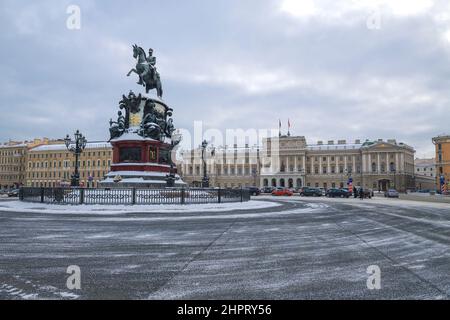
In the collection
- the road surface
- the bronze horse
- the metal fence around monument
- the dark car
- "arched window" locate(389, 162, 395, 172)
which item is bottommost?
the dark car

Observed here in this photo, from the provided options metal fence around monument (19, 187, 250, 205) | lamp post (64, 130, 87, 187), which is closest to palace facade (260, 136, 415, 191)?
lamp post (64, 130, 87, 187)

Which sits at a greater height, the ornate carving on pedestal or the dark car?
the ornate carving on pedestal

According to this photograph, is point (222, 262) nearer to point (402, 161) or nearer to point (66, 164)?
point (66, 164)

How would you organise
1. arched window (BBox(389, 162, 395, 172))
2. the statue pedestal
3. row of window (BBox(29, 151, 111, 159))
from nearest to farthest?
the statue pedestal < row of window (BBox(29, 151, 111, 159)) < arched window (BBox(389, 162, 395, 172))

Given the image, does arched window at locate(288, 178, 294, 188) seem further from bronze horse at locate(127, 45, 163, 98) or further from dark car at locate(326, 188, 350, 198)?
bronze horse at locate(127, 45, 163, 98)

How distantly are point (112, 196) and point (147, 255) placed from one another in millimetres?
14725

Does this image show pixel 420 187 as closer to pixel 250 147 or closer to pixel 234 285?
pixel 250 147

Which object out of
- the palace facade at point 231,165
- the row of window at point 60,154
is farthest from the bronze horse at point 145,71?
the palace facade at point 231,165

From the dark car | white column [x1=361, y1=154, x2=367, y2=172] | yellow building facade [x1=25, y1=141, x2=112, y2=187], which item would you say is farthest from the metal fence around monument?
white column [x1=361, y1=154, x2=367, y2=172]

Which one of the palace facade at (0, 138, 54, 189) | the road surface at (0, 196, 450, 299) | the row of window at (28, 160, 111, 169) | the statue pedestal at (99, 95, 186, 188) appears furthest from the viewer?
the palace facade at (0, 138, 54, 189)

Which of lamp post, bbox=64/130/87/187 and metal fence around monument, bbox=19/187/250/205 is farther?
lamp post, bbox=64/130/87/187
